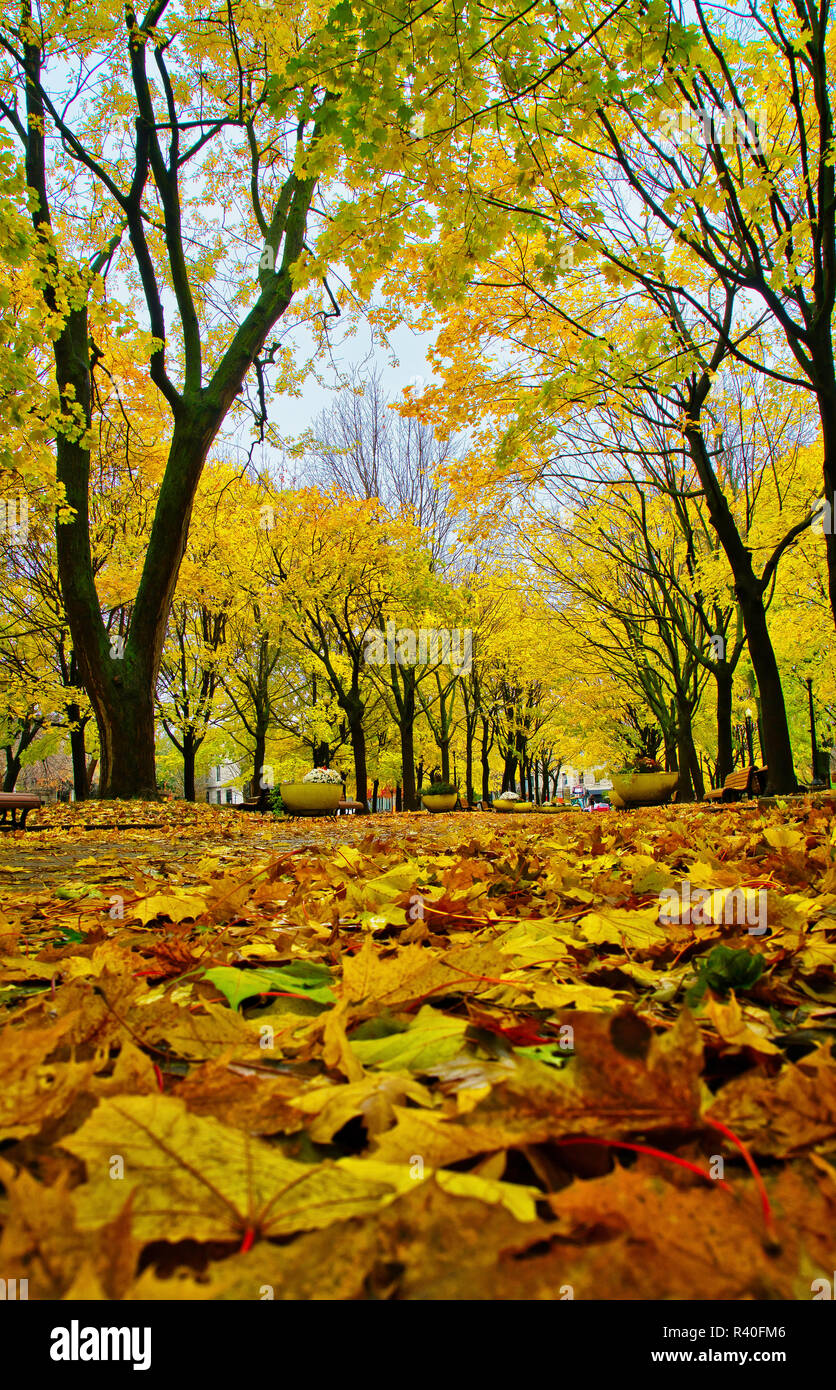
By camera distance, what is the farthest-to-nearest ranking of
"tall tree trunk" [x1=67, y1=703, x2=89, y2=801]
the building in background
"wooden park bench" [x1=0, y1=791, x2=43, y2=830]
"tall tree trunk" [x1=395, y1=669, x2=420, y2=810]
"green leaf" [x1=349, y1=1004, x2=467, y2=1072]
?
the building in background → "tall tree trunk" [x1=395, y1=669, x2=420, y2=810] → "tall tree trunk" [x1=67, y1=703, x2=89, y2=801] → "wooden park bench" [x1=0, y1=791, x2=43, y2=830] → "green leaf" [x1=349, y1=1004, x2=467, y2=1072]

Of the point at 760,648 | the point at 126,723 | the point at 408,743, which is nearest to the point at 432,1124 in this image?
the point at 760,648

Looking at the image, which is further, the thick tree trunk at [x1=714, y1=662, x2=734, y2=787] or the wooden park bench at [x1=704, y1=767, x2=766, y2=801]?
the thick tree trunk at [x1=714, y1=662, x2=734, y2=787]

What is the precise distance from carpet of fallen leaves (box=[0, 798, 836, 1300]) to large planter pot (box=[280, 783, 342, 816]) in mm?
11245

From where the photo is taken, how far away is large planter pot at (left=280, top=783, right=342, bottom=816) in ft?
40.6

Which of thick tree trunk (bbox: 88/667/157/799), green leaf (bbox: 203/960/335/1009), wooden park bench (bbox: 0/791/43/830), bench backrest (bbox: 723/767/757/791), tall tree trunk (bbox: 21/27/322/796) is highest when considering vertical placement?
tall tree trunk (bbox: 21/27/322/796)

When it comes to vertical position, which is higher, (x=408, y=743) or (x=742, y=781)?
(x=408, y=743)

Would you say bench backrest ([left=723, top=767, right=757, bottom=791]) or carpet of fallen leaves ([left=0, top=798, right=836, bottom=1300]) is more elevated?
carpet of fallen leaves ([left=0, top=798, right=836, bottom=1300])

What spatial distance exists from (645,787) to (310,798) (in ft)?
21.1

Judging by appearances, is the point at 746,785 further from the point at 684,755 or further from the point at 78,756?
the point at 78,756

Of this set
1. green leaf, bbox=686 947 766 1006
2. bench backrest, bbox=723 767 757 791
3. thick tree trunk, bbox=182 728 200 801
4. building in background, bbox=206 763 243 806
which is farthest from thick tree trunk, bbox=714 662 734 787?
building in background, bbox=206 763 243 806

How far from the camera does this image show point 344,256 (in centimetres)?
425

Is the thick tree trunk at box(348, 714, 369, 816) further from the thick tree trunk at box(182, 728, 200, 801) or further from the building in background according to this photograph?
the building in background

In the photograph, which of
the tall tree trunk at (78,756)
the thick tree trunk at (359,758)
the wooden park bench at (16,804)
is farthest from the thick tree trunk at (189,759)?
the wooden park bench at (16,804)

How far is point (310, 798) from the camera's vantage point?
41.0 ft
